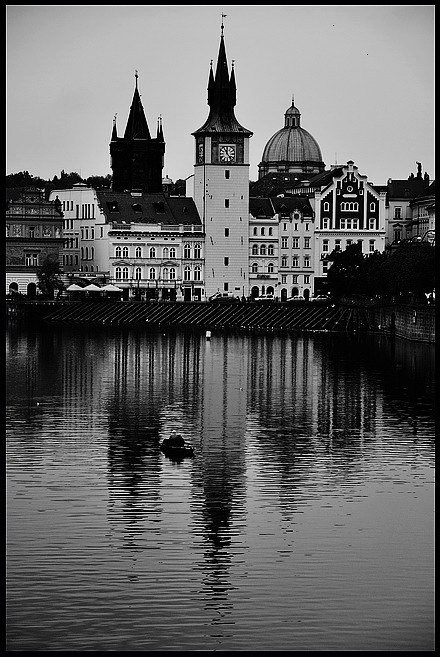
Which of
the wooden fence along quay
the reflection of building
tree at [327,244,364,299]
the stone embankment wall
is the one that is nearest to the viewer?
the stone embankment wall

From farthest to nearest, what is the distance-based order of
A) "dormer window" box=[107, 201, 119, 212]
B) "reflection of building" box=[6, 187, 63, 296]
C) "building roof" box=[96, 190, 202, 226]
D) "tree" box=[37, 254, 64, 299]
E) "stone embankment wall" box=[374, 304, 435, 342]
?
"reflection of building" box=[6, 187, 63, 296]
"building roof" box=[96, 190, 202, 226]
"dormer window" box=[107, 201, 119, 212]
"tree" box=[37, 254, 64, 299]
"stone embankment wall" box=[374, 304, 435, 342]

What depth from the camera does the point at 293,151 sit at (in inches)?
6220

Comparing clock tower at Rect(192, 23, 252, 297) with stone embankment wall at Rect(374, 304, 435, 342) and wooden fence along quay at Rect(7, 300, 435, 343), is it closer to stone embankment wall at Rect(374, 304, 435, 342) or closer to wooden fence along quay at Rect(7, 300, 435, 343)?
wooden fence along quay at Rect(7, 300, 435, 343)

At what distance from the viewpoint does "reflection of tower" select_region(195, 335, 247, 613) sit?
2380 cm

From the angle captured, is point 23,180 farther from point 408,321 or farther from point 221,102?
point 408,321

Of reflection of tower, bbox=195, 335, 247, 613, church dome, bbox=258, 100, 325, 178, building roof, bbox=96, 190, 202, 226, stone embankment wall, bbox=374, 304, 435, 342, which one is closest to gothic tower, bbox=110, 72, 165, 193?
building roof, bbox=96, 190, 202, 226

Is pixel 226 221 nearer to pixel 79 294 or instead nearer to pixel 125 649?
pixel 79 294

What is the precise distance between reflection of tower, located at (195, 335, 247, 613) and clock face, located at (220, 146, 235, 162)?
62.6m

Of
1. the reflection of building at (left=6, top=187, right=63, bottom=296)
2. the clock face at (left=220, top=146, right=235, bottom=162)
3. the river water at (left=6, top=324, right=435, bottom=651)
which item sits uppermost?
the clock face at (left=220, top=146, right=235, bottom=162)

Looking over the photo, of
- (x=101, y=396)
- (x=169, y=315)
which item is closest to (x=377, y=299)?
(x=169, y=315)

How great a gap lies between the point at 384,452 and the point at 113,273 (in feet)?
281

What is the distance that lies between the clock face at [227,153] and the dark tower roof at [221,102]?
4.43 feet

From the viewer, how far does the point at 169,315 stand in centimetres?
10912

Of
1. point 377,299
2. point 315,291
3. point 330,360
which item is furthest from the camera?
point 315,291
